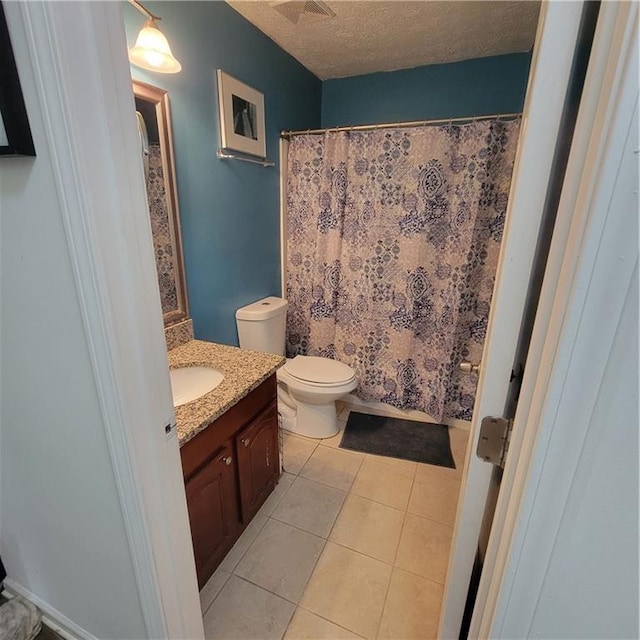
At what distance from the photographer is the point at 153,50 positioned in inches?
46.7

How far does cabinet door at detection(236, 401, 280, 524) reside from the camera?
1.41 meters

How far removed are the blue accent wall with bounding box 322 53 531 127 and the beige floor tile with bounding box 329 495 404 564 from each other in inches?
99.2

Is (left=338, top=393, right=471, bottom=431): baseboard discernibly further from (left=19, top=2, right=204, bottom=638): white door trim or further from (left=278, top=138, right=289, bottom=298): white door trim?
(left=19, top=2, right=204, bottom=638): white door trim

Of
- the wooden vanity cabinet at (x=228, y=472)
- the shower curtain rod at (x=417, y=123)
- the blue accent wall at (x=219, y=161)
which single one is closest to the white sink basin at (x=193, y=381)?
the wooden vanity cabinet at (x=228, y=472)

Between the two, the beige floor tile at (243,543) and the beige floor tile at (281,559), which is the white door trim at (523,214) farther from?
the beige floor tile at (243,543)

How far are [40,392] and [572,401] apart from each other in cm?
104

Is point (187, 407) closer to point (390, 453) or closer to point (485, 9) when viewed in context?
point (390, 453)

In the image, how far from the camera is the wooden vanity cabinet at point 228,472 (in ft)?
3.77

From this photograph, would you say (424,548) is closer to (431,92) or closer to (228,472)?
(228,472)

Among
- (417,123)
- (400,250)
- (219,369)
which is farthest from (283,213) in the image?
(219,369)

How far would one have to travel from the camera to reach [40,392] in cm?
80

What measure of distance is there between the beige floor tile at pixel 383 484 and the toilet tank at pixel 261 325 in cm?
90

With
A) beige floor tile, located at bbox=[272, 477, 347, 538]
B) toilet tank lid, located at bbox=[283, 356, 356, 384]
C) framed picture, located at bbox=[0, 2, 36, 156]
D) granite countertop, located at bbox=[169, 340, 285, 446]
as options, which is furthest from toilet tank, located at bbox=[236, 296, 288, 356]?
framed picture, located at bbox=[0, 2, 36, 156]

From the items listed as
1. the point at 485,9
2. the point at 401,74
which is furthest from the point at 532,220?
the point at 401,74
